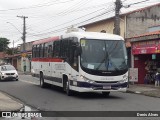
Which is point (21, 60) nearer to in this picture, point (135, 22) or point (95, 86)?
point (135, 22)

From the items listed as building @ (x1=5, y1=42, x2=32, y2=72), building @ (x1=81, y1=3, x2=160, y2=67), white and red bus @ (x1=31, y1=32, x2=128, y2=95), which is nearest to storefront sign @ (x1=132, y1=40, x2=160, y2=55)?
white and red bus @ (x1=31, y1=32, x2=128, y2=95)

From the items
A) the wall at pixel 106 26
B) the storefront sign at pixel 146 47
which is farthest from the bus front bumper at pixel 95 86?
the wall at pixel 106 26

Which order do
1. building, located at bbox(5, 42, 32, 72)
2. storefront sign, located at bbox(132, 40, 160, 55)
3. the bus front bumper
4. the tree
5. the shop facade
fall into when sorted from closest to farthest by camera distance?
the bus front bumper < storefront sign, located at bbox(132, 40, 160, 55) < the shop facade < building, located at bbox(5, 42, 32, 72) < the tree

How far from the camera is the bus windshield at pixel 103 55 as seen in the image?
681 inches

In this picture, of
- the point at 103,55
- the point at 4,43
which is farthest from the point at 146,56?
the point at 4,43

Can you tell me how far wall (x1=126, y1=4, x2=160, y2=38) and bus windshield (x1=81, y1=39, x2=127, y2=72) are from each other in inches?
768

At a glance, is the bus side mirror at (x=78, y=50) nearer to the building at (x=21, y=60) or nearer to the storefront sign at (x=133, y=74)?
the storefront sign at (x=133, y=74)

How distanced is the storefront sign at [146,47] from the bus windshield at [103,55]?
26.8 feet

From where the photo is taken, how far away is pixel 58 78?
2075cm

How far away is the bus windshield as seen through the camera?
56.7 ft

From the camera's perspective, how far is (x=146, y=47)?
1059 inches

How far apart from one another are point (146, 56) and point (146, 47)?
2226mm

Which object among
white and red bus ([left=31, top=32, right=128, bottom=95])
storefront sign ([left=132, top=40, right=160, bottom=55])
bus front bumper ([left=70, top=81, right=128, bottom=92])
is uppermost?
storefront sign ([left=132, top=40, right=160, bottom=55])

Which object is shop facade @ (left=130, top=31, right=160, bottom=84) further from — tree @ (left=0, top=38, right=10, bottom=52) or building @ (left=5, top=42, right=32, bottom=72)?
tree @ (left=0, top=38, right=10, bottom=52)
